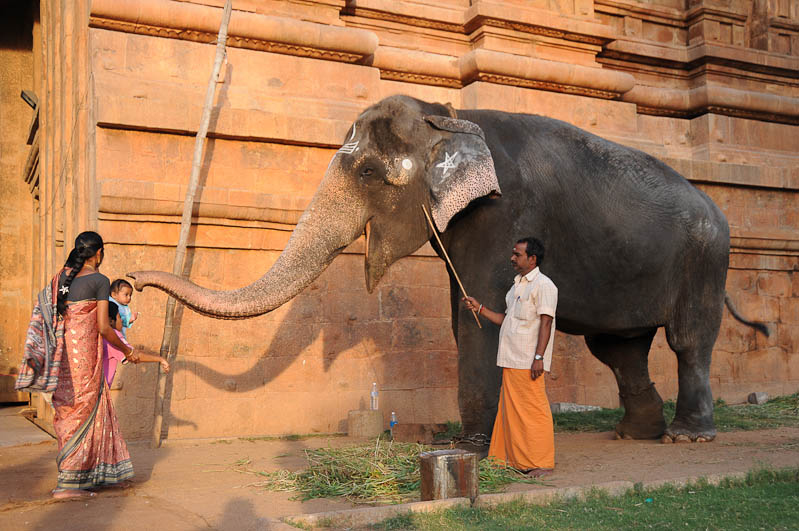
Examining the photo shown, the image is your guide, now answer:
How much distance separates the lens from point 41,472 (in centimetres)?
579

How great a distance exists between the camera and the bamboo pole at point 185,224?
267 inches

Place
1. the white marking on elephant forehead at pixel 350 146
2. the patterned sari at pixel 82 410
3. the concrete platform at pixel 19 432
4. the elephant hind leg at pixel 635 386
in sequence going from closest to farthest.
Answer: the patterned sari at pixel 82 410, the white marking on elephant forehead at pixel 350 146, the elephant hind leg at pixel 635 386, the concrete platform at pixel 19 432

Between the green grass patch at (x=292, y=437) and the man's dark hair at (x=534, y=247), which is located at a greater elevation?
the man's dark hair at (x=534, y=247)

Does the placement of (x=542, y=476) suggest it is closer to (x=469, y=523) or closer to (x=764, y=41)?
(x=469, y=523)

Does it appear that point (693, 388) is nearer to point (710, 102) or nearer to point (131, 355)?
point (131, 355)

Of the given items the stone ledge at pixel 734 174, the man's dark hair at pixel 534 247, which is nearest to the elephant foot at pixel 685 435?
the man's dark hair at pixel 534 247

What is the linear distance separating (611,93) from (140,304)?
19.8 feet

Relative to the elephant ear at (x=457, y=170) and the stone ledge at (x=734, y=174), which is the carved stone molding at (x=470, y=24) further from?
the elephant ear at (x=457, y=170)

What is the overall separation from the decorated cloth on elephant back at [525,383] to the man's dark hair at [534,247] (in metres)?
0.10

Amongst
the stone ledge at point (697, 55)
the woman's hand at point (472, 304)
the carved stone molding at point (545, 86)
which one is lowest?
the woman's hand at point (472, 304)

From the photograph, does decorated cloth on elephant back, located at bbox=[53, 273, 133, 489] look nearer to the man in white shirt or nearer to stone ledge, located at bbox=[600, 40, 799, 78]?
the man in white shirt

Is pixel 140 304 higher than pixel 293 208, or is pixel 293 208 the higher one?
pixel 293 208

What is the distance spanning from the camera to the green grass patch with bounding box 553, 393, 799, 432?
769 centimetres

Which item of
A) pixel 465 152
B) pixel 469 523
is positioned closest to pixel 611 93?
pixel 465 152
